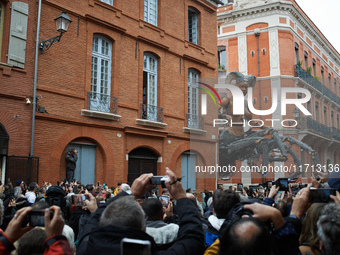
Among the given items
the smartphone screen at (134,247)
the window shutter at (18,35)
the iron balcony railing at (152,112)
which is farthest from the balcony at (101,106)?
the smartphone screen at (134,247)

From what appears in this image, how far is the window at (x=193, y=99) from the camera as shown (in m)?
18.4

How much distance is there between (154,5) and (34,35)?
7.13 meters

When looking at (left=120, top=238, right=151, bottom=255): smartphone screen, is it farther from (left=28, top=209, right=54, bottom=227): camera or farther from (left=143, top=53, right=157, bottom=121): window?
(left=143, top=53, right=157, bottom=121): window

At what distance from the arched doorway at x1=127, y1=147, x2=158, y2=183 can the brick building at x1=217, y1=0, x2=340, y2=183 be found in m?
11.3

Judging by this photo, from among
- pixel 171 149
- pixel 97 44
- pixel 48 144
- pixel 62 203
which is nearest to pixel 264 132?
pixel 171 149

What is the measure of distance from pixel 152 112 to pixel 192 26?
671 centimetres

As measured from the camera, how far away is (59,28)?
11422 millimetres

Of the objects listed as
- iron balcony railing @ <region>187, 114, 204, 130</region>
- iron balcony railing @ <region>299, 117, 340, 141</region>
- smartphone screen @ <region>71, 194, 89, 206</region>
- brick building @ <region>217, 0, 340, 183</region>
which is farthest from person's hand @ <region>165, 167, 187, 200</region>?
iron balcony railing @ <region>299, 117, 340, 141</region>

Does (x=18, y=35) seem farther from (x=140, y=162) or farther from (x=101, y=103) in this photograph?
(x=140, y=162)

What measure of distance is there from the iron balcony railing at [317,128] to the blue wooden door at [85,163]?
63.4 feet

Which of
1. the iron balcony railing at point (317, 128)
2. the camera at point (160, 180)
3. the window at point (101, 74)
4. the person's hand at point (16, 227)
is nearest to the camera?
the person's hand at point (16, 227)

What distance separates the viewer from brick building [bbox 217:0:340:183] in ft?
91.2

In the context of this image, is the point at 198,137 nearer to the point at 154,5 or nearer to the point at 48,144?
the point at 154,5

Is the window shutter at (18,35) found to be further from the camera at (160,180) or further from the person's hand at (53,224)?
the person's hand at (53,224)
